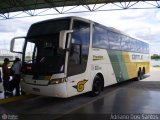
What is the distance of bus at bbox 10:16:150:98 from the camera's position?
854 cm

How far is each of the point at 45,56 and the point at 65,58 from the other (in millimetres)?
795

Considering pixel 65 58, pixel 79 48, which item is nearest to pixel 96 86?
pixel 79 48

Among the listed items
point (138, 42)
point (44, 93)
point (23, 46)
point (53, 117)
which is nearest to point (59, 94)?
point (44, 93)

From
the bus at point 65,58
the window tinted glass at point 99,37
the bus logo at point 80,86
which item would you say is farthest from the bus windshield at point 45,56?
the window tinted glass at point 99,37

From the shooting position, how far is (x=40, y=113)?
7789 millimetres

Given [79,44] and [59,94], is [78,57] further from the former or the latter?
[59,94]

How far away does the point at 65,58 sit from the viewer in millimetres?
8594

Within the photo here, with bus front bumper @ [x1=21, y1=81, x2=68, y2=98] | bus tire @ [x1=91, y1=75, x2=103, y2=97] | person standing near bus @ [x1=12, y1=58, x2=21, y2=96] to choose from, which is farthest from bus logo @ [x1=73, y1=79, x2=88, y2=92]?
person standing near bus @ [x1=12, y1=58, x2=21, y2=96]

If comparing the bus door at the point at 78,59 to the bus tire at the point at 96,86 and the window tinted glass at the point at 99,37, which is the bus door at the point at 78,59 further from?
the bus tire at the point at 96,86

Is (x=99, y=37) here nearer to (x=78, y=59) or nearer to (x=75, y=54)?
(x=78, y=59)

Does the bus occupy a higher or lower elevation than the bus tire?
higher

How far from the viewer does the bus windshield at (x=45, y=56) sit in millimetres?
8570

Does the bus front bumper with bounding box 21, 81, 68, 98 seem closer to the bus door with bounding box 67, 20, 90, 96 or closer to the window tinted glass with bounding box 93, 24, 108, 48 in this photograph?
the bus door with bounding box 67, 20, 90, 96

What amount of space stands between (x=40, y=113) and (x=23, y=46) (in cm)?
318
